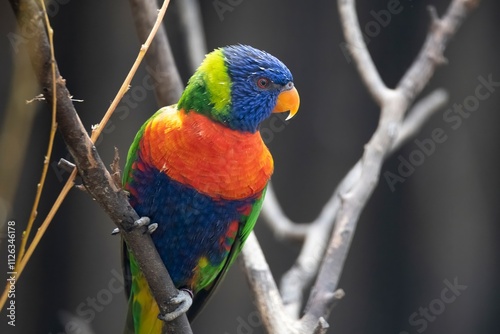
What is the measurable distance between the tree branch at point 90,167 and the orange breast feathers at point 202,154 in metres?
0.37

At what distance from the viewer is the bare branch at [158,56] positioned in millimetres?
2479

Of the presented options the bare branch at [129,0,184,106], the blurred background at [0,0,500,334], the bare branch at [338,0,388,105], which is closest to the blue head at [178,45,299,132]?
the bare branch at [129,0,184,106]

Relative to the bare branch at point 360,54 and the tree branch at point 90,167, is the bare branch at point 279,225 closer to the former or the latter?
the bare branch at point 360,54

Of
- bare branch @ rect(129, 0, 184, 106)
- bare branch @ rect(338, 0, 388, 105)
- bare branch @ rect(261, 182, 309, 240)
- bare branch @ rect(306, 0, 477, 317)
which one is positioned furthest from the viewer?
bare branch @ rect(261, 182, 309, 240)

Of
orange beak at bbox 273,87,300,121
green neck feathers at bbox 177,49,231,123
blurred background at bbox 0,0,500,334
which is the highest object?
green neck feathers at bbox 177,49,231,123

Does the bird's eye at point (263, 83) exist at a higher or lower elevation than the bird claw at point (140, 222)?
higher

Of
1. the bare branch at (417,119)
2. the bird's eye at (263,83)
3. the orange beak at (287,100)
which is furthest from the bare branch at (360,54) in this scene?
the bird's eye at (263,83)

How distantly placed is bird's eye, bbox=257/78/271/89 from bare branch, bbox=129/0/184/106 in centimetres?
54

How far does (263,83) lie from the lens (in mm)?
2268

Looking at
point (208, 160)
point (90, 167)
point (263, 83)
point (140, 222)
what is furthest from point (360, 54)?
point (90, 167)

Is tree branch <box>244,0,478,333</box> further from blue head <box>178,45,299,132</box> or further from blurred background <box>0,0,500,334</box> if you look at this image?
blurred background <box>0,0,500,334</box>

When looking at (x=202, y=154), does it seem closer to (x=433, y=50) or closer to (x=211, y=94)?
(x=211, y=94)

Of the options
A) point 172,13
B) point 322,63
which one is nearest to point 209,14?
point 172,13

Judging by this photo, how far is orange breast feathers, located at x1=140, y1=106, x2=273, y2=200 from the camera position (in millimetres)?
2096
